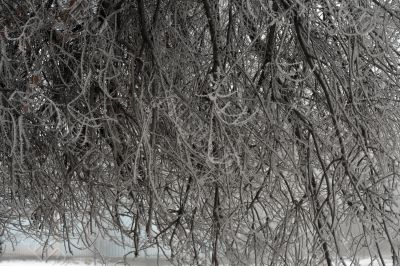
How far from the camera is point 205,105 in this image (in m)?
1.62

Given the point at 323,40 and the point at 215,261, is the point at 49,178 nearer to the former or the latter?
the point at 215,261

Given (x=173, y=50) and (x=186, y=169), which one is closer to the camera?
(x=186, y=169)

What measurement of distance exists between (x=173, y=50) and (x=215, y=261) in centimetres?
59

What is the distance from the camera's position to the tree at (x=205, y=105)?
4.75 feet

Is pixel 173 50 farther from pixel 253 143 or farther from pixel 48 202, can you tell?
pixel 48 202

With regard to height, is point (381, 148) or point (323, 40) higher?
point (323, 40)

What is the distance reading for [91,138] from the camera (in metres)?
1.72

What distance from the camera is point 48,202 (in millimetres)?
1812

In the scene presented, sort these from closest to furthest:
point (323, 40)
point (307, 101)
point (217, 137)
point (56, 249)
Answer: point (217, 137) < point (323, 40) < point (307, 101) < point (56, 249)

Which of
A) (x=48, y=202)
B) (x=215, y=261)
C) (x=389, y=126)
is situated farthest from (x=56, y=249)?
(x=389, y=126)

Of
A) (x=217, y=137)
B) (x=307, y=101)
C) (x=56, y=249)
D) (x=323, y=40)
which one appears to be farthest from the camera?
(x=56, y=249)

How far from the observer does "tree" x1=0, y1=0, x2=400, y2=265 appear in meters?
1.45

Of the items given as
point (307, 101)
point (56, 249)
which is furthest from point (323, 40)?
point (56, 249)

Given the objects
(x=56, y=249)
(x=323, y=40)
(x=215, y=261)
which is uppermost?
(x=323, y=40)
